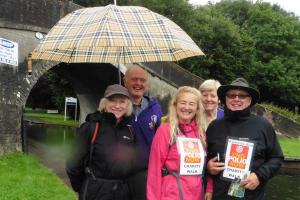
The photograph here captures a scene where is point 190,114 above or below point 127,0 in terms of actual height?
below

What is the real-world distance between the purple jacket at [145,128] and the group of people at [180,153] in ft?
0.04

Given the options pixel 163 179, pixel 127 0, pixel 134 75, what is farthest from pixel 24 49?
pixel 127 0

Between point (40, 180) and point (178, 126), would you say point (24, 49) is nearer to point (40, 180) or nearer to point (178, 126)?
point (40, 180)

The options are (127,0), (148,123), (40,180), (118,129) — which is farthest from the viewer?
(127,0)

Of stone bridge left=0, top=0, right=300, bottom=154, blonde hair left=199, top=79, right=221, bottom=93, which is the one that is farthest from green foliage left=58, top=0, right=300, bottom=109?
blonde hair left=199, top=79, right=221, bottom=93

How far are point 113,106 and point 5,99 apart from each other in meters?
8.79

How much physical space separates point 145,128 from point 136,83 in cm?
48

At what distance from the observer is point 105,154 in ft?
12.8

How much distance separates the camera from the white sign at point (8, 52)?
11.5 m

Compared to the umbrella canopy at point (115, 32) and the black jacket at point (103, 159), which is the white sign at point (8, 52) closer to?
the umbrella canopy at point (115, 32)

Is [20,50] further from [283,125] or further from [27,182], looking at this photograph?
[283,125]

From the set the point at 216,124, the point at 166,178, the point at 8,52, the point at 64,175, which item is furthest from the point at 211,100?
the point at 8,52

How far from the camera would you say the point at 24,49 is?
519 inches

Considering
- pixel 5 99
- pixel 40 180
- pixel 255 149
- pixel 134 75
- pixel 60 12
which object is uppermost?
pixel 60 12
